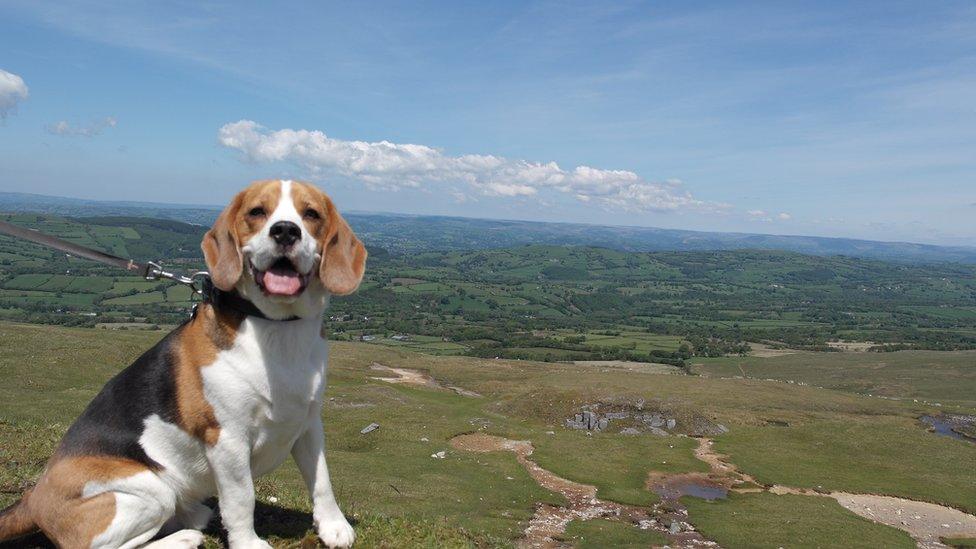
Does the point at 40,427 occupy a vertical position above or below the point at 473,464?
above

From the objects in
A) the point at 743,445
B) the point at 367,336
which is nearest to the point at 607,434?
the point at 743,445

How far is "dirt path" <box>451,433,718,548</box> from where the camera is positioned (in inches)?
910

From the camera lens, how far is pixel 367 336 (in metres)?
153

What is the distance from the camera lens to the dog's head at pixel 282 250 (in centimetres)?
524

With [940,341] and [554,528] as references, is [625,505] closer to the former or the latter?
[554,528]

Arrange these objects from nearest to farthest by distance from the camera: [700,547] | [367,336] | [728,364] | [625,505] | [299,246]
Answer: [299,246], [700,547], [625,505], [728,364], [367,336]

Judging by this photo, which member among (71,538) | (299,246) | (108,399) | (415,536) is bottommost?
(415,536)

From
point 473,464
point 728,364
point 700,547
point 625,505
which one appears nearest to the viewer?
point 700,547

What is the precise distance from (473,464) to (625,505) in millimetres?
8183

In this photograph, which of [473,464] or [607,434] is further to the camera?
[607,434]

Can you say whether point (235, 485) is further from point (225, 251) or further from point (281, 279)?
point (225, 251)

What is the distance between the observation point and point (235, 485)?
558cm

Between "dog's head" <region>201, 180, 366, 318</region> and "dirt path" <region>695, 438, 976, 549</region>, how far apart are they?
2932cm

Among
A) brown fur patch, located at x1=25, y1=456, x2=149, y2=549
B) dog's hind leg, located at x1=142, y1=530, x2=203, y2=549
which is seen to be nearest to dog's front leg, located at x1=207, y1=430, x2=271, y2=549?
dog's hind leg, located at x1=142, y1=530, x2=203, y2=549
